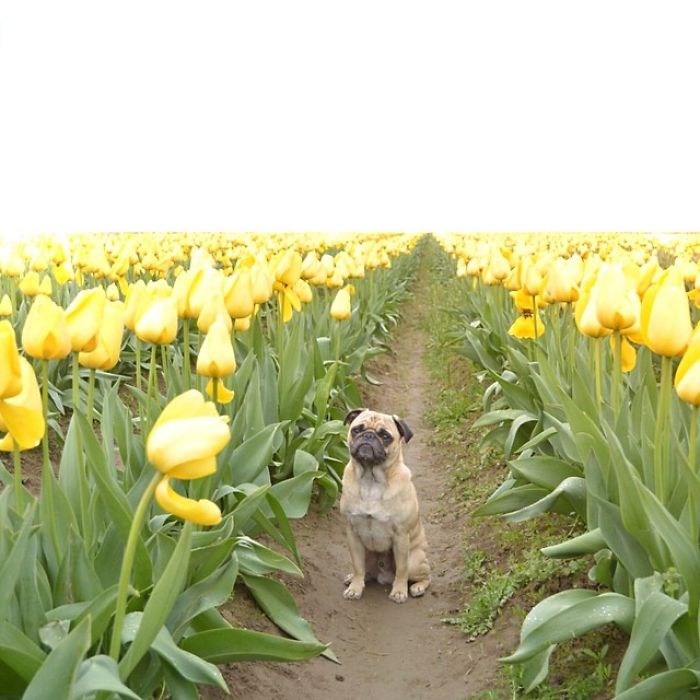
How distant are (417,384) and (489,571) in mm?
5774

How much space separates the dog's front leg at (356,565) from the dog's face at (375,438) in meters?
0.42

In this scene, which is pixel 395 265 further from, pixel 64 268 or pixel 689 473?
pixel 689 473

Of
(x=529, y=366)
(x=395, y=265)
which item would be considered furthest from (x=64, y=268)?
(x=395, y=265)

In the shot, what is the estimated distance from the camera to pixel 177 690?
9.00 feet

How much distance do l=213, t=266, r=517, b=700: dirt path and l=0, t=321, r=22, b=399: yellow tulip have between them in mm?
1731

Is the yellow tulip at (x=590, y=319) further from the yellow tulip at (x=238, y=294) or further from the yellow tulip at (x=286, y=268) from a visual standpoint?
the yellow tulip at (x=286, y=268)

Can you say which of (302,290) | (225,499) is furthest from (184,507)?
(302,290)

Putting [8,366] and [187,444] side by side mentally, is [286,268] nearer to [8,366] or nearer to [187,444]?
[8,366]

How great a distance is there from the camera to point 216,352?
3.30 m

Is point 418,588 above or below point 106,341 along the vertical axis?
below

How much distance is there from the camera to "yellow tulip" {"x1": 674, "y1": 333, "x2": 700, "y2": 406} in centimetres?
272

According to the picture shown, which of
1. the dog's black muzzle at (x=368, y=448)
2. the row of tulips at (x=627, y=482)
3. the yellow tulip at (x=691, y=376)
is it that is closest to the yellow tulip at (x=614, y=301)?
the row of tulips at (x=627, y=482)

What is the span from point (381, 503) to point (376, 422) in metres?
0.40

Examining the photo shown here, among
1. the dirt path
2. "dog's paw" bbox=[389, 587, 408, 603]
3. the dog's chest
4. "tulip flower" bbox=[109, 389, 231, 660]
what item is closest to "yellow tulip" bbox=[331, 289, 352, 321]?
the dirt path
